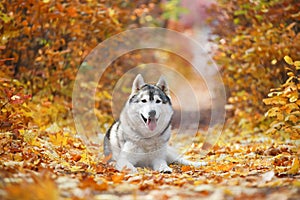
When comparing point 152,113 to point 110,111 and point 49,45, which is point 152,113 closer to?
point 49,45

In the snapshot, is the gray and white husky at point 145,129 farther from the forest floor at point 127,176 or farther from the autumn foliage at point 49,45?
the autumn foliage at point 49,45

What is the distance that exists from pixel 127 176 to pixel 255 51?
13.7 ft

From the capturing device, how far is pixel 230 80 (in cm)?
911

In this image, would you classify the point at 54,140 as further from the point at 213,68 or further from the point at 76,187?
the point at 213,68

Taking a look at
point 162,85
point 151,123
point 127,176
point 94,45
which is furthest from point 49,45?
point 127,176

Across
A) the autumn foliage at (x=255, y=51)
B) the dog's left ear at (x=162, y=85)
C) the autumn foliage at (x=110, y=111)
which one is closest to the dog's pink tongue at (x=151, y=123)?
the dog's left ear at (x=162, y=85)

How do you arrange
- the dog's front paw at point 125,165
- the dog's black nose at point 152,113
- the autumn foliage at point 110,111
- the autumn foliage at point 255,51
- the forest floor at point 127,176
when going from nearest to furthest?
the forest floor at point 127,176
the autumn foliage at point 110,111
the dog's front paw at point 125,165
the dog's black nose at point 152,113
the autumn foliage at point 255,51

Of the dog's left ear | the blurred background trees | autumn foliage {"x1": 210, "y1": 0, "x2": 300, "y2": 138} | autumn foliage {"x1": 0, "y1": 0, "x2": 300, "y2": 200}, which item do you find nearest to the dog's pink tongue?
the dog's left ear

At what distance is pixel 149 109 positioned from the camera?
5.04m

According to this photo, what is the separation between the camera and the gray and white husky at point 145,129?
200 inches

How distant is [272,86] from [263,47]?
0.96m

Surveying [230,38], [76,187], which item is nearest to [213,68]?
[230,38]

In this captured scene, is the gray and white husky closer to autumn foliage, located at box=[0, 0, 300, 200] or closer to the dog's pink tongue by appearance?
the dog's pink tongue

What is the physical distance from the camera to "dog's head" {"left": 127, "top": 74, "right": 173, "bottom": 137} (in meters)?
5.09
